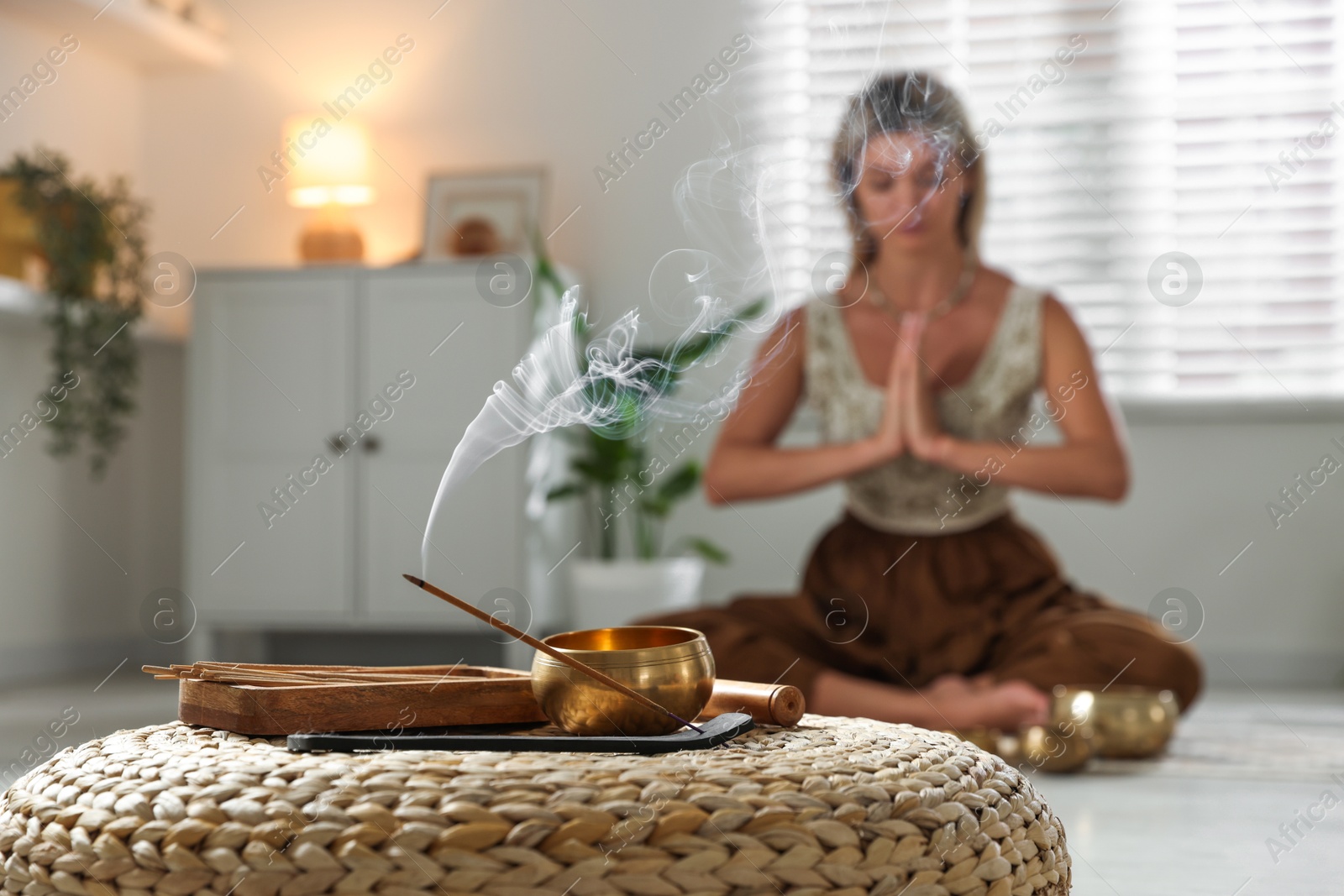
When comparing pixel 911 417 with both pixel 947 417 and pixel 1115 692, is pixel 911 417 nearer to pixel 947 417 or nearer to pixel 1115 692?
pixel 947 417

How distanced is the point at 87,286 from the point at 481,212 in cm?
102

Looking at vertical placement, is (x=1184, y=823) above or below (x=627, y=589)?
below

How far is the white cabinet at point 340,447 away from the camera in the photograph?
3152 millimetres

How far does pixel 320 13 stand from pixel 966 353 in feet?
7.77

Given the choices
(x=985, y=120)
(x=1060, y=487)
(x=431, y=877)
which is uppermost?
(x=985, y=120)

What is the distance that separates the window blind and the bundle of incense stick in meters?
2.40

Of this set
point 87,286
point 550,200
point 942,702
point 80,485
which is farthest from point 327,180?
point 942,702

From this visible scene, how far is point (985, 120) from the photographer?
3332mm

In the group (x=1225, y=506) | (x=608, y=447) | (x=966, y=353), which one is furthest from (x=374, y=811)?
(x=1225, y=506)

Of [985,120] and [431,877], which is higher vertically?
[985,120]

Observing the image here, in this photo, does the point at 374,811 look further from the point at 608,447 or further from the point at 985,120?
the point at 985,120

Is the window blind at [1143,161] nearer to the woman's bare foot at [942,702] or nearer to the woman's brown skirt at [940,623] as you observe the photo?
the woman's brown skirt at [940,623]

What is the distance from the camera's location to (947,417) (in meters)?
2.32

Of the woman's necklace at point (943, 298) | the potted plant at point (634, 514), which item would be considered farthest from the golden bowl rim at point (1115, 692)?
the potted plant at point (634, 514)
